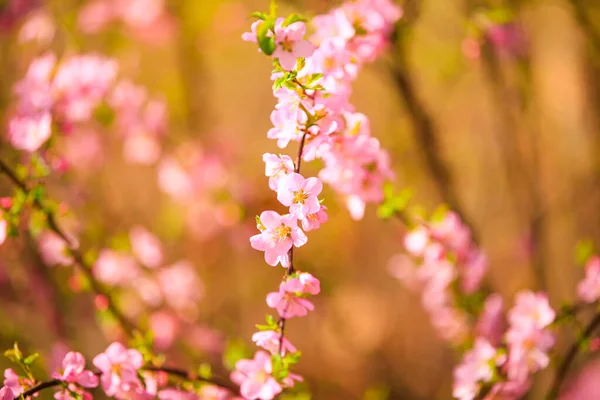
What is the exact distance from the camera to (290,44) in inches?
23.4

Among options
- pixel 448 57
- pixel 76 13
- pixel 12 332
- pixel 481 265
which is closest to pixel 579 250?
pixel 481 265

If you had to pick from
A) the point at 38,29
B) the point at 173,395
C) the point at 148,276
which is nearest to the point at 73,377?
the point at 173,395

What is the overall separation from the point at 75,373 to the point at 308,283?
12.8 inches

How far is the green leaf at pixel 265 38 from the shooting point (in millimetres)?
576

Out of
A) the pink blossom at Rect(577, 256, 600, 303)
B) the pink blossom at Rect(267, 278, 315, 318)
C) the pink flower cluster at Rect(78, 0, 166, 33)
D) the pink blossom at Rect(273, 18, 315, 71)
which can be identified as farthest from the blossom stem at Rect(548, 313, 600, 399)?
the pink flower cluster at Rect(78, 0, 166, 33)

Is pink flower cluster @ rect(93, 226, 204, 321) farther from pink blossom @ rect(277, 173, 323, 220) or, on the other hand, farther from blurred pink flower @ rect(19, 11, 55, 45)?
pink blossom @ rect(277, 173, 323, 220)

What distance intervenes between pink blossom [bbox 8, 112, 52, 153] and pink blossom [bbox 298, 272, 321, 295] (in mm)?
532

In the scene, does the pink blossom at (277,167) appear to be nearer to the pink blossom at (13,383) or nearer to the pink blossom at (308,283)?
the pink blossom at (308,283)

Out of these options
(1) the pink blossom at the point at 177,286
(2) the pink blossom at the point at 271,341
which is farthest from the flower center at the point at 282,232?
(1) the pink blossom at the point at 177,286

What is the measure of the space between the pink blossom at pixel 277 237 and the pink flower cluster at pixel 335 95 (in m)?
0.09

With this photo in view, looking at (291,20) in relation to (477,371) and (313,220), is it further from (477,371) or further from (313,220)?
(477,371)

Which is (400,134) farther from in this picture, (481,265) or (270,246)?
(270,246)

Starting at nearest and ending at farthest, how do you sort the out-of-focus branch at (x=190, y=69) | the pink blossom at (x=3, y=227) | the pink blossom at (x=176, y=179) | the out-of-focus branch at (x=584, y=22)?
the pink blossom at (x=3, y=227)
the out-of-focus branch at (x=584, y=22)
the pink blossom at (x=176, y=179)
the out-of-focus branch at (x=190, y=69)

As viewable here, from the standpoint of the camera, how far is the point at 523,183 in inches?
62.6
